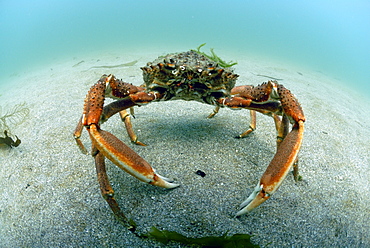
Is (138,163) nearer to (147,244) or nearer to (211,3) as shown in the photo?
(147,244)

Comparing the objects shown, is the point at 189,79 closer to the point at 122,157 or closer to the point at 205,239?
the point at 122,157

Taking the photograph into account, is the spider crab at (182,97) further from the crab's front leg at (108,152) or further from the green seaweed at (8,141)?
the green seaweed at (8,141)

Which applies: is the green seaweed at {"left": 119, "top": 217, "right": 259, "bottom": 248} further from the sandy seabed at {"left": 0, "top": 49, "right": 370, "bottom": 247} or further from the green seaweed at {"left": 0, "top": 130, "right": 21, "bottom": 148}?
the green seaweed at {"left": 0, "top": 130, "right": 21, "bottom": 148}

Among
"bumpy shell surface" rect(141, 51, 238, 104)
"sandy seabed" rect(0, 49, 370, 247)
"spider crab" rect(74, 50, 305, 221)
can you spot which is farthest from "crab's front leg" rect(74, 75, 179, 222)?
"bumpy shell surface" rect(141, 51, 238, 104)

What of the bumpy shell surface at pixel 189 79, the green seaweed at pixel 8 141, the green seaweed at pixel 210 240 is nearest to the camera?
the green seaweed at pixel 210 240

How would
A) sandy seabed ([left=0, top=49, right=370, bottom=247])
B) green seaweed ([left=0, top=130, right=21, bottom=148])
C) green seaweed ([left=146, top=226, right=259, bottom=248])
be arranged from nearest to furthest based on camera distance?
1. green seaweed ([left=146, top=226, right=259, bottom=248])
2. sandy seabed ([left=0, top=49, right=370, bottom=247])
3. green seaweed ([left=0, top=130, right=21, bottom=148])

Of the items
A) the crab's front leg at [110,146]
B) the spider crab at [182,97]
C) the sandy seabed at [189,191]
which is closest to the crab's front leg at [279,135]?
the spider crab at [182,97]

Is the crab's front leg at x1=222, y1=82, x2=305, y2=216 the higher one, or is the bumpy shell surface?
the bumpy shell surface
